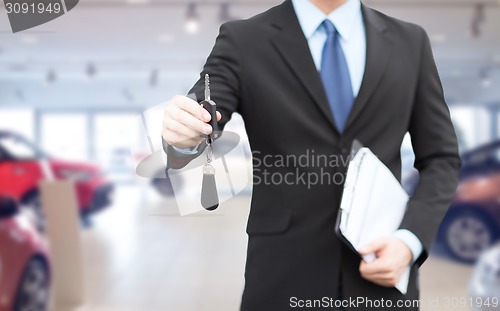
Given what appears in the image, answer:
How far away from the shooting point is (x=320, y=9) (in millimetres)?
840

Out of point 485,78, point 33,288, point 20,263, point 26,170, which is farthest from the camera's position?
point 485,78

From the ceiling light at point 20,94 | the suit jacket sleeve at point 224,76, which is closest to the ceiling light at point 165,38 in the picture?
the ceiling light at point 20,94

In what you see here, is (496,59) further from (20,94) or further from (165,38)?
→ (20,94)

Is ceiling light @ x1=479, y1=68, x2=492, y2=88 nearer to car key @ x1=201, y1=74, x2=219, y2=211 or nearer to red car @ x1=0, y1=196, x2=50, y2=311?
red car @ x1=0, y1=196, x2=50, y2=311

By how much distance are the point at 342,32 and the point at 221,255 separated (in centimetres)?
438

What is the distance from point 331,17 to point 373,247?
1.15 ft

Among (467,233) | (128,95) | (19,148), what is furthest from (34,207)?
(128,95)

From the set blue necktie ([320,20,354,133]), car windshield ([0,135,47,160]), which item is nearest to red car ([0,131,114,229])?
car windshield ([0,135,47,160])

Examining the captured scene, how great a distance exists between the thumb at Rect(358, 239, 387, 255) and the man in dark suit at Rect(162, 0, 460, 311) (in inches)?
1.4

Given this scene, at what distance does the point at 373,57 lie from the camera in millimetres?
804

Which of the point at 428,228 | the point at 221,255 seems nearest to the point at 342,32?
the point at 428,228

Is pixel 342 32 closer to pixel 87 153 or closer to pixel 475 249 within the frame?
pixel 475 249

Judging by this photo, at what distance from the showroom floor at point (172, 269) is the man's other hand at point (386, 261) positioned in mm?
1830

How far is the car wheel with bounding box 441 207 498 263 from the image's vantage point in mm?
4309
